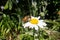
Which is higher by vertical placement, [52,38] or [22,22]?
[22,22]

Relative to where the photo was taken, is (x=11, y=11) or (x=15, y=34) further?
(x=11, y=11)

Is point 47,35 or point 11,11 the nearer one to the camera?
point 47,35

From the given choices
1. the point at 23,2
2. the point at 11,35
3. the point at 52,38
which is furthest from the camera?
the point at 23,2

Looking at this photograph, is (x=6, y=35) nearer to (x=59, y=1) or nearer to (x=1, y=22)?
(x=1, y=22)

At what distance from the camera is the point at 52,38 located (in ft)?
7.87

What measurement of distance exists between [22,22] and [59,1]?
528mm

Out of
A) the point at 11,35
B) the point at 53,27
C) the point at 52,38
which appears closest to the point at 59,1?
the point at 53,27

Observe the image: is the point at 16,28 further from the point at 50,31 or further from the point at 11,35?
the point at 50,31

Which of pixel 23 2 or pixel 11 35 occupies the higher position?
pixel 23 2

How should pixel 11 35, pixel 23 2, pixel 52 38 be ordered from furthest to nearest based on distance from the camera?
1. pixel 23 2
2. pixel 11 35
3. pixel 52 38

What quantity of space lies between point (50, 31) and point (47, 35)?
0.07 meters

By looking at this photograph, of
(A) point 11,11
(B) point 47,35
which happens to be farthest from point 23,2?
(B) point 47,35

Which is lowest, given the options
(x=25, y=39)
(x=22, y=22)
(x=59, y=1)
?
(x=25, y=39)

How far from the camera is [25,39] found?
242cm
